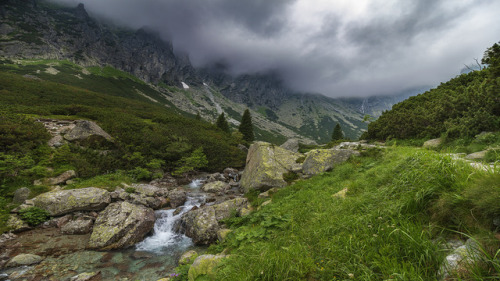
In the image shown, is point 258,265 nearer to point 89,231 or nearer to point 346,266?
point 346,266

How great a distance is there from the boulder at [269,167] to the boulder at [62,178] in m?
13.2

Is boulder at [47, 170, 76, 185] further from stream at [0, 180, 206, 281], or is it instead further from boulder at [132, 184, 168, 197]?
stream at [0, 180, 206, 281]

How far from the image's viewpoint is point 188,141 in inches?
1053

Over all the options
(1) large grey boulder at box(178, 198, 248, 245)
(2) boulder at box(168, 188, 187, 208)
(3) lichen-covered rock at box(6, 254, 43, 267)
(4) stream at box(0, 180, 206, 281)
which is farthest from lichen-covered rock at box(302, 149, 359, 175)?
(3) lichen-covered rock at box(6, 254, 43, 267)

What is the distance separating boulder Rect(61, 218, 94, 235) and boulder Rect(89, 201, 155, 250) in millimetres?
634

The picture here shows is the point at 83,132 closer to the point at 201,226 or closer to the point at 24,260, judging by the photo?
the point at 24,260

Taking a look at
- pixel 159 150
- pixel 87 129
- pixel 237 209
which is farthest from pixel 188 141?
pixel 237 209

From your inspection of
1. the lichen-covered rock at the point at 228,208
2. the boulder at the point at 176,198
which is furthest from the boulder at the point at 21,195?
the lichen-covered rock at the point at 228,208

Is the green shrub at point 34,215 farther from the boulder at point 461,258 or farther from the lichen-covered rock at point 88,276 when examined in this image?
the boulder at point 461,258

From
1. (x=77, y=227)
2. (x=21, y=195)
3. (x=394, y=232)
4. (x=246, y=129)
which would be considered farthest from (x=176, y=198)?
(x=246, y=129)

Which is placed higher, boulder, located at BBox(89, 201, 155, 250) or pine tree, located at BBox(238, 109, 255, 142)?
pine tree, located at BBox(238, 109, 255, 142)

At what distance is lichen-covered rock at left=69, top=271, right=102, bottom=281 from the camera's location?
22.1 ft

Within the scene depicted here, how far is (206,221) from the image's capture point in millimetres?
9977

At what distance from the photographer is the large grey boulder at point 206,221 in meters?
9.45
